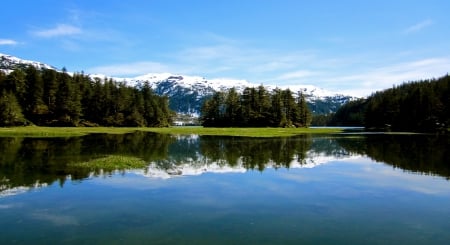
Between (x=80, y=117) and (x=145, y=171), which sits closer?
(x=145, y=171)

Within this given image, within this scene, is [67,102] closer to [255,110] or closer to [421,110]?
[255,110]

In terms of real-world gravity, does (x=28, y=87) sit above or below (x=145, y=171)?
above

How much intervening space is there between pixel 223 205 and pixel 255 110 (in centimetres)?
14955

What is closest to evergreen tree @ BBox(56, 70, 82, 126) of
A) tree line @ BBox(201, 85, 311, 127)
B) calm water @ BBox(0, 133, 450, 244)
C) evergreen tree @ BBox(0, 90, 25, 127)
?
evergreen tree @ BBox(0, 90, 25, 127)

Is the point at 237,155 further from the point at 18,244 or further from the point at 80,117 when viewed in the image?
the point at 80,117

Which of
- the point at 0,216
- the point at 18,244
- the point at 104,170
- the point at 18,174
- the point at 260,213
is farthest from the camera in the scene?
the point at 104,170

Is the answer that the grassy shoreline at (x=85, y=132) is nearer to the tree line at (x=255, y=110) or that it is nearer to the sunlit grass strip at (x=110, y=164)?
the tree line at (x=255, y=110)

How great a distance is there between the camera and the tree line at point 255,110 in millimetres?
167625

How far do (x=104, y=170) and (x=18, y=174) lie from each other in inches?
273

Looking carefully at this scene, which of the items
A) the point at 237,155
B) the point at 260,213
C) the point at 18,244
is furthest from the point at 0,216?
the point at 237,155

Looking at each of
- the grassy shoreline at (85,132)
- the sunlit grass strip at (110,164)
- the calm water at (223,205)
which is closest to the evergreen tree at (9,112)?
the grassy shoreline at (85,132)

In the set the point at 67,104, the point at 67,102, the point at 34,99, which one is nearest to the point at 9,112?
the point at 34,99

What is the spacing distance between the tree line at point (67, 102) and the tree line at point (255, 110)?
87.8 ft

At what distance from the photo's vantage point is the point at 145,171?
35531mm
